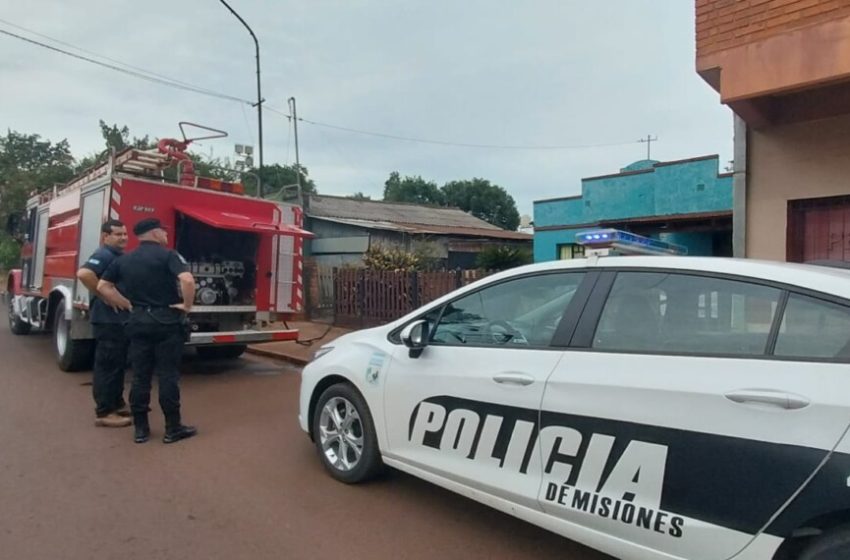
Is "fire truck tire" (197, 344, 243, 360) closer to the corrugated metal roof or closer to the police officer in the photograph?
the police officer

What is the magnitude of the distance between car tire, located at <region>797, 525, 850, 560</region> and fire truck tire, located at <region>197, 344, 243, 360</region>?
28.2 ft

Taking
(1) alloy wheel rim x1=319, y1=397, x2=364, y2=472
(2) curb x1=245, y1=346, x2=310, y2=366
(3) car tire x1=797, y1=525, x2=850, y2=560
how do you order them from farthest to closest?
(2) curb x1=245, y1=346, x2=310, y2=366 → (1) alloy wheel rim x1=319, y1=397, x2=364, y2=472 → (3) car tire x1=797, y1=525, x2=850, y2=560

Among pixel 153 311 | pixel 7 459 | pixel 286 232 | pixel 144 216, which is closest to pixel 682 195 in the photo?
pixel 286 232

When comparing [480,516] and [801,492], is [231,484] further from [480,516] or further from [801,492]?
[801,492]

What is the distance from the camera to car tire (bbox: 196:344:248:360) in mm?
9562

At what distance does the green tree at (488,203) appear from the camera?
198 feet

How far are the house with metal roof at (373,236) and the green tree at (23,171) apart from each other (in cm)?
1131

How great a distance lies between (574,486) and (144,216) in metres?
6.50

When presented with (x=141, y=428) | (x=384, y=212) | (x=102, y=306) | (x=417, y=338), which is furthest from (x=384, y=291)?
(x=384, y=212)

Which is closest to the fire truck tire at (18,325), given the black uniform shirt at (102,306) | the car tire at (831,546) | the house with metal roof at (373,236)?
the black uniform shirt at (102,306)

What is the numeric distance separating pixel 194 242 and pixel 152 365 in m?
3.68

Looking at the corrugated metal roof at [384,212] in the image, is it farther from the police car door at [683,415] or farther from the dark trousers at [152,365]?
the police car door at [683,415]

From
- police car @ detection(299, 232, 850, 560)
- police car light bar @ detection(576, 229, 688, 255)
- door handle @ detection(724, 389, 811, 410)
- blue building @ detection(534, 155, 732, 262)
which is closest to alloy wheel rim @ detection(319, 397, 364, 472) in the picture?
police car @ detection(299, 232, 850, 560)

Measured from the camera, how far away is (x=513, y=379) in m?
3.02
